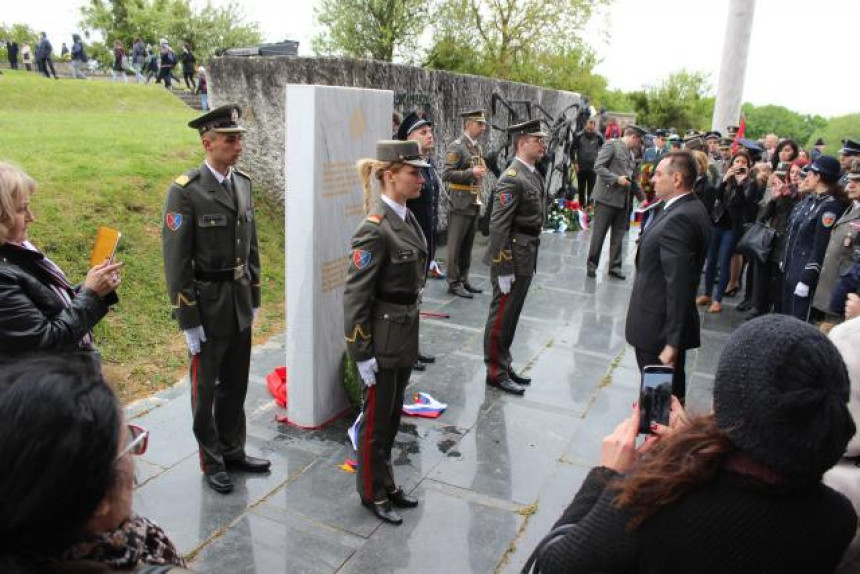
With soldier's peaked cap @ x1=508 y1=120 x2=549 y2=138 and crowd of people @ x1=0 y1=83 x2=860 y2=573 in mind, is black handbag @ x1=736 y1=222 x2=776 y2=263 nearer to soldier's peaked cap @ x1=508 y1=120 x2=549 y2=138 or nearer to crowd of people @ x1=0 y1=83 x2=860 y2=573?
crowd of people @ x1=0 y1=83 x2=860 y2=573

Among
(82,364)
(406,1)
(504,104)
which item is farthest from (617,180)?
(406,1)

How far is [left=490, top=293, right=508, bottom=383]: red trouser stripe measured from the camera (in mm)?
5168

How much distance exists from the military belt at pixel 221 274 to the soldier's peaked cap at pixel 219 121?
74 cm

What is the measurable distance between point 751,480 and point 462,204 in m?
6.49

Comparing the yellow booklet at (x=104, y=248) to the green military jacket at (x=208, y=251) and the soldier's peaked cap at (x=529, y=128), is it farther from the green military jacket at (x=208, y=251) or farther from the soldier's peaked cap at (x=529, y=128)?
the soldier's peaked cap at (x=529, y=128)

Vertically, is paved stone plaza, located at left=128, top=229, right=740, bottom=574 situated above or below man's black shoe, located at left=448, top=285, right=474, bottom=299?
below

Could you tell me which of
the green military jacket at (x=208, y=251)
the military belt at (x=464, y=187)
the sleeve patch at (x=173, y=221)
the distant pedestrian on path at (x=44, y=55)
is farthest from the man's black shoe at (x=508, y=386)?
the distant pedestrian on path at (x=44, y=55)

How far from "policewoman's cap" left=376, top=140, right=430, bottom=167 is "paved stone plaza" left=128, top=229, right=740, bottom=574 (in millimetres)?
1863

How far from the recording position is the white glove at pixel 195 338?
3.42 metres

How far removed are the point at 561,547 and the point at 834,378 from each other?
651 millimetres

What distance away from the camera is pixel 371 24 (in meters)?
20.8

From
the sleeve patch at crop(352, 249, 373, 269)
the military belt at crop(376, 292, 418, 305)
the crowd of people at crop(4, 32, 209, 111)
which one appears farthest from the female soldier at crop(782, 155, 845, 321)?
the crowd of people at crop(4, 32, 209, 111)

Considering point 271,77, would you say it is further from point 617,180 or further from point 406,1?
point 406,1

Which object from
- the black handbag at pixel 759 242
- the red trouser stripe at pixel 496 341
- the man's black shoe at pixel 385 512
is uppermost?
the black handbag at pixel 759 242
